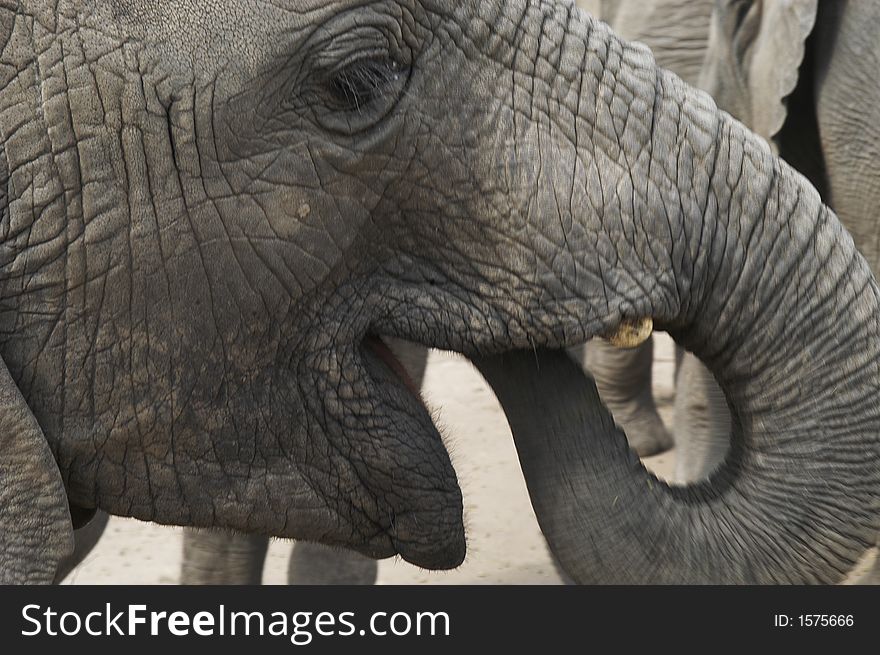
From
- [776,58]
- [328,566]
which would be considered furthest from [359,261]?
[776,58]

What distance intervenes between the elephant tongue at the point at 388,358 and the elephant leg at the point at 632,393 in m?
2.86

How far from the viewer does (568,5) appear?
2145 millimetres

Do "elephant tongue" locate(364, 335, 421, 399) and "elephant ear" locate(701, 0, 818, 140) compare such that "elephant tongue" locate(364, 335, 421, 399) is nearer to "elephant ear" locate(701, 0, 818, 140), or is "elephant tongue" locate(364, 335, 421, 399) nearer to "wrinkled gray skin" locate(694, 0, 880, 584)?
"wrinkled gray skin" locate(694, 0, 880, 584)

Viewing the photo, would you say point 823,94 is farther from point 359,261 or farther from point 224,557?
point 359,261

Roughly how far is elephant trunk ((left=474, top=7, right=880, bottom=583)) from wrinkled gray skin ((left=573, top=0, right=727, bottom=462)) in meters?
1.80

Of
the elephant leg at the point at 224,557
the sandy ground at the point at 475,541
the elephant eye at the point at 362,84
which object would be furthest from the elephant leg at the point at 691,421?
the elephant eye at the point at 362,84

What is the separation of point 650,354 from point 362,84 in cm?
321

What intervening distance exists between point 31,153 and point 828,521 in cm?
115

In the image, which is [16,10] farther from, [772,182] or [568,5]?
[772,182]

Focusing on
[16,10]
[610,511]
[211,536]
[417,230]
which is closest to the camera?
[16,10]

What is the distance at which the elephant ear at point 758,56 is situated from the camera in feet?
12.6

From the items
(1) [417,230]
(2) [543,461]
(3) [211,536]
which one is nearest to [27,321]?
(1) [417,230]

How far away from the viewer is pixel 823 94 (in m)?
3.86

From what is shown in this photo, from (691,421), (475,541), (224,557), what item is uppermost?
(691,421)
